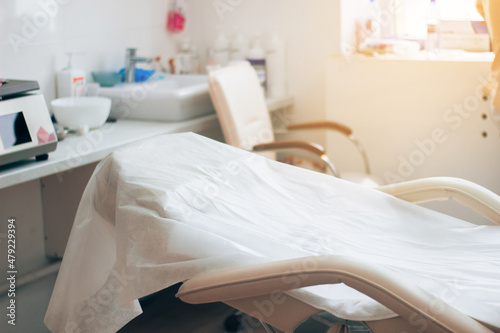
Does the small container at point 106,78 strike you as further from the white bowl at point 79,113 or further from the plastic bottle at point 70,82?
the white bowl at point 79,113

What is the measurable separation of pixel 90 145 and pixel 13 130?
32cm

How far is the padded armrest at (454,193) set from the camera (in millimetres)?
1753

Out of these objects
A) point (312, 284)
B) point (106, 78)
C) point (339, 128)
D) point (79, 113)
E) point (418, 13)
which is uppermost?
point (418, 13)

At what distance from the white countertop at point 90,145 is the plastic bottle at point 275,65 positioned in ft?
1.74

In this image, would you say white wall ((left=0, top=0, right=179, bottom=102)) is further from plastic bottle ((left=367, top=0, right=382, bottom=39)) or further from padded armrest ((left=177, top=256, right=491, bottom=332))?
padded armrest ((left=177, top=256, right=491, bottom=332))

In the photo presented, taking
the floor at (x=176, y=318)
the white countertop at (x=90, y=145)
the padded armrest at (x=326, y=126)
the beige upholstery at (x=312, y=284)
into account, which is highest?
the white countertop at (x=90, y=145)

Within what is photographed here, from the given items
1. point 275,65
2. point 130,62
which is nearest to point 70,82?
point 130,62

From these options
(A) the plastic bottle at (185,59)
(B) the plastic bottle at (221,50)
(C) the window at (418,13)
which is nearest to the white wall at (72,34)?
(A) the plastic bottle at (185,59)

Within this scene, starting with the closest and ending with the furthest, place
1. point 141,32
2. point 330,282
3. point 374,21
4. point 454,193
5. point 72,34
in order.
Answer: point 330,282
point 454,193
point 72,34
point 141,32
point 374,21

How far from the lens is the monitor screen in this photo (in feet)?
5.86

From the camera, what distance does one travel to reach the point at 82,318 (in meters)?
1.59

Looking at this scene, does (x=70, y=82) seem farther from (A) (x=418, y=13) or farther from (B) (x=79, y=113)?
(A) (x=418, y=13)

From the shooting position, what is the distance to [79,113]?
2.25 m

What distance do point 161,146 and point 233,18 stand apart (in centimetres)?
161
